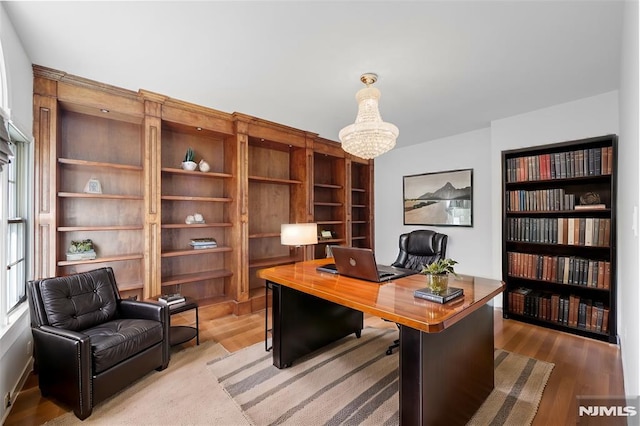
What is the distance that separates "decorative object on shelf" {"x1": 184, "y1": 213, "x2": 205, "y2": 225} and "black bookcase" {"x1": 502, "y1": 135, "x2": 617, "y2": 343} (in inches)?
146

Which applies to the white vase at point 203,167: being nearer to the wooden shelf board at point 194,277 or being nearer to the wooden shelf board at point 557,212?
the wooden shelf board at point 194,277

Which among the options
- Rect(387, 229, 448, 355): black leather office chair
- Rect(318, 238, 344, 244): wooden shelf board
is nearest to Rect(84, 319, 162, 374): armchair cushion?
Rect(387, 229, 448, 355): black leather office chair

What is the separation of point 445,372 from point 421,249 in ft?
6.04

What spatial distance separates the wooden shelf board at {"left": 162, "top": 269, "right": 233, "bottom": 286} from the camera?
10.6 feet

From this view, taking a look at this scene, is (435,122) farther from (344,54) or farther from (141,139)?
(141,139)

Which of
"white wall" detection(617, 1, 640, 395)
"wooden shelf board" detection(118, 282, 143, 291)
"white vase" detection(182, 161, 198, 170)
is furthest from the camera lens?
"white vase" detection(182, 161, 198, 170)

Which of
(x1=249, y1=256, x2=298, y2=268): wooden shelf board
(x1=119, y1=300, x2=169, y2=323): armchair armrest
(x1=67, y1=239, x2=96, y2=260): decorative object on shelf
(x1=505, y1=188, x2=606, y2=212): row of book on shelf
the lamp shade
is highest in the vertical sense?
(x1=505, y1=188, x2=606, y2=212): row of book on shelf

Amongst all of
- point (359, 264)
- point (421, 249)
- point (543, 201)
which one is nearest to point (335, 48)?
point (359, 264)

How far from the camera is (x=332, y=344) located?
2721mm

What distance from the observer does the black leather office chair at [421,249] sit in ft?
10.3

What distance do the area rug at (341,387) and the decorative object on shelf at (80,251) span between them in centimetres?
168

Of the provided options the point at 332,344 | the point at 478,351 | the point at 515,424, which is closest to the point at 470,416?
the point at 515,424

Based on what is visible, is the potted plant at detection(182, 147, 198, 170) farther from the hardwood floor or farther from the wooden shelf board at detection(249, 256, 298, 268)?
the hardwood floor

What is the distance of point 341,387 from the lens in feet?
6.79
